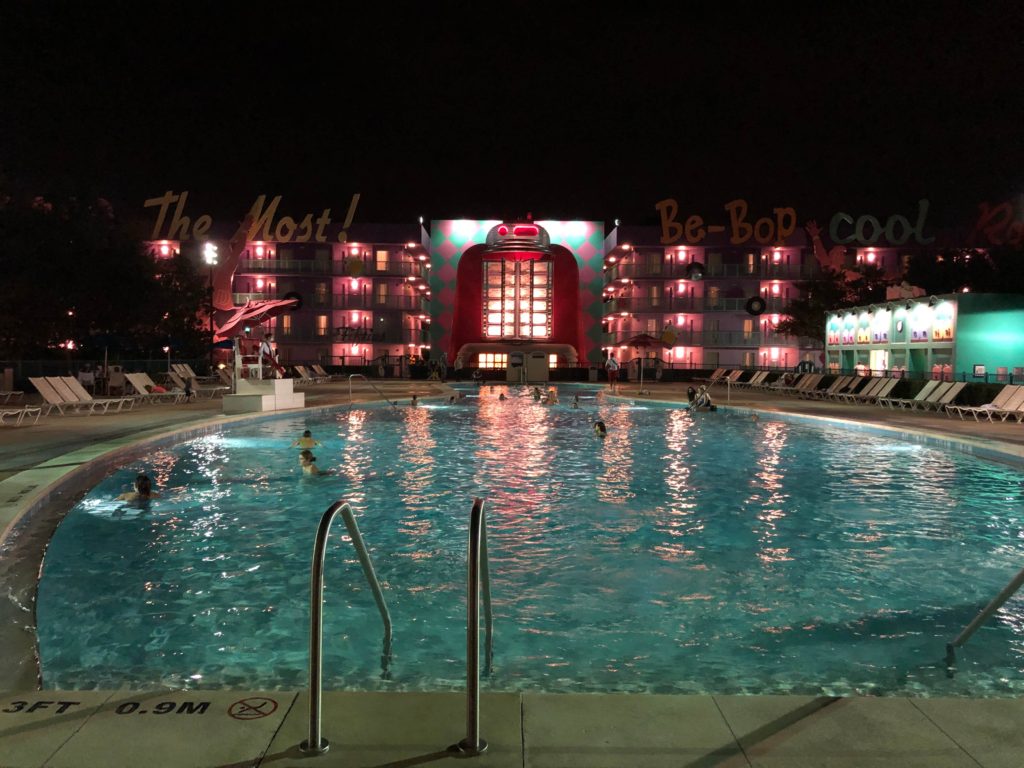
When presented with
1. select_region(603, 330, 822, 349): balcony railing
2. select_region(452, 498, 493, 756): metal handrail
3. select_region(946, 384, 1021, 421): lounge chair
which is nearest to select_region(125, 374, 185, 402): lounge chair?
select_region(452, 498, 493, 756): metal handrail

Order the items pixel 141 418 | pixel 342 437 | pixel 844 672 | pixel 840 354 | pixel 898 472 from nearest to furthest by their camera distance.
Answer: pixel 844 672 → pixel 898 472 → pixel 342 437 → pixel 141 418 → pixel 840 354

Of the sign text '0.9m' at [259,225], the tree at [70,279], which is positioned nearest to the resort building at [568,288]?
the sign text '0.9m' at [259,225]

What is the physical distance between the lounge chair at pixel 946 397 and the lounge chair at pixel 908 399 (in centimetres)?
23

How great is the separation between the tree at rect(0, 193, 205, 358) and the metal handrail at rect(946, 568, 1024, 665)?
1125 inches

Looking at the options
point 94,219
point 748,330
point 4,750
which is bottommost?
point 4,750

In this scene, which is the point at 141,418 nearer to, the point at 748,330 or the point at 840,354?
the point at 840,354

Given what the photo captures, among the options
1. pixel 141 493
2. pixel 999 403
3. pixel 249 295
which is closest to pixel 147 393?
pixel 141 493

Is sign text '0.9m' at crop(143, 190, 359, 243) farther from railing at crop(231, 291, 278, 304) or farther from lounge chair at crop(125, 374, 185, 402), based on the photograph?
lounge chair at crop(125, 374, 185, 402)

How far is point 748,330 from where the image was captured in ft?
172

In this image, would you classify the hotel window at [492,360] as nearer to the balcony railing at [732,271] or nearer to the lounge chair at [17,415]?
the balcony railing at [732,271]

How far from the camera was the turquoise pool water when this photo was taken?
477cm

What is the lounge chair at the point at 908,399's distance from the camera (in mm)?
22000

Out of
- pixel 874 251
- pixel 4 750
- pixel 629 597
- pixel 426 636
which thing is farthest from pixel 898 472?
pixel 874 251

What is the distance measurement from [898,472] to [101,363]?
29.3 meters
